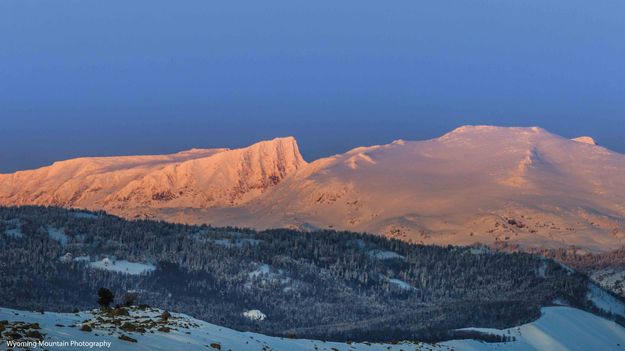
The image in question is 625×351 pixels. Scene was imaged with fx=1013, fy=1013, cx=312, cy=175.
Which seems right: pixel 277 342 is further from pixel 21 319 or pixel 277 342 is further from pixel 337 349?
pixel 21 319

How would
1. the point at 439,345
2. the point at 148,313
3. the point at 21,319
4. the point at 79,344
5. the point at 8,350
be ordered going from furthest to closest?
the point at 439,345, the point at 148,313, the point at 21,319, the point at 79,344, the point at 8,350

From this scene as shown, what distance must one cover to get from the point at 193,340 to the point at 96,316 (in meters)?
15.1

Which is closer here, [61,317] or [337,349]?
[61,317]

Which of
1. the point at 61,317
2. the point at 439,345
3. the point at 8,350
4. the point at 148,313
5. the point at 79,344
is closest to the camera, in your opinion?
the point at 8,350

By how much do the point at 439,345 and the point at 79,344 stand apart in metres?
94.0

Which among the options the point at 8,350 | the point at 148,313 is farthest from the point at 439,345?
the point at 8,350

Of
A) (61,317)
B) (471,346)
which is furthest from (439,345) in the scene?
(61,317)

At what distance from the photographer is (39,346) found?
3519 inches

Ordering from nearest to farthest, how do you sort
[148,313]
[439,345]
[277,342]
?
[148,313] → [277,342] → [439,345]

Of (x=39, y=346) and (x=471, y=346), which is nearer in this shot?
(x=39, y=346)

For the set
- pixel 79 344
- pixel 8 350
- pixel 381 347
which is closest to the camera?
pixel 8 350

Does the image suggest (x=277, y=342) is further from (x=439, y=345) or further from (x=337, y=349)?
(x=439, y=345)

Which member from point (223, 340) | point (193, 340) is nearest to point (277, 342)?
point (223, 340)

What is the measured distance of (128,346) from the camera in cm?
9919
